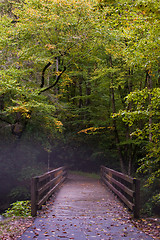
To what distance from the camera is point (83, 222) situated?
5566mm

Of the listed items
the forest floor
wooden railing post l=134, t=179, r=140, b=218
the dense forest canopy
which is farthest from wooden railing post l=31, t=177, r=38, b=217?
the dense forest canopy

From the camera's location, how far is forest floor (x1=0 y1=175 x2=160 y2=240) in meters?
4.55

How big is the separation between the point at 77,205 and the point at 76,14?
27.6 feet

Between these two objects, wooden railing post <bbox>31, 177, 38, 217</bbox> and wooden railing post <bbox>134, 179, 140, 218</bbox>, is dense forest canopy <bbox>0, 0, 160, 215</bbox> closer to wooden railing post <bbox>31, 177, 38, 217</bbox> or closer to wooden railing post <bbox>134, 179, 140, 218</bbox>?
wooden railing post <bbox>134, 179, 140, 218</bbox>

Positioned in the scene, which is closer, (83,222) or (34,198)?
(83,222)

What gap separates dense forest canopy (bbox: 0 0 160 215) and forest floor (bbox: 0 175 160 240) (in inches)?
54.5

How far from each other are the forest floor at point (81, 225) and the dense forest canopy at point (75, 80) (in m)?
1.38

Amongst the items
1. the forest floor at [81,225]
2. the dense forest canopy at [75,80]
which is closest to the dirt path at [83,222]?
the forest floor at [81,225]

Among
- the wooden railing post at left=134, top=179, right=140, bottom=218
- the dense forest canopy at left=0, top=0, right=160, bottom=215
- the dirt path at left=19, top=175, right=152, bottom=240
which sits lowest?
the dirt path at left=19, top=175, right=152, bottom=240

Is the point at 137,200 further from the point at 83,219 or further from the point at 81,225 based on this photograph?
the point at 81,225

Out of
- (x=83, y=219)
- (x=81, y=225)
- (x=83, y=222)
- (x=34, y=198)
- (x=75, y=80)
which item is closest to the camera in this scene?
(x=81, y=225)

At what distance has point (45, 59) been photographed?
1180 centimetres

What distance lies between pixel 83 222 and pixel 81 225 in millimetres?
257

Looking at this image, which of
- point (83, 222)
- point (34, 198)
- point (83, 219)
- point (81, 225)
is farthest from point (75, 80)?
point (81, 225)
